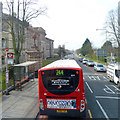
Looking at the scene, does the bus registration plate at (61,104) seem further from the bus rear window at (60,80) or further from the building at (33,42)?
the building at (33,42)

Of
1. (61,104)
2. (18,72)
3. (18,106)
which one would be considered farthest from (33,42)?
(61,104)

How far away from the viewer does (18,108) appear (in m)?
8.12

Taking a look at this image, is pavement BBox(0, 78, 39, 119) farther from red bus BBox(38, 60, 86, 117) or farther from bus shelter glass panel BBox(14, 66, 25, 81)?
bus shelter glass panel BBox(14, 66, 25, 81)

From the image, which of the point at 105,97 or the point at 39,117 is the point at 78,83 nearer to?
the point at 39,117

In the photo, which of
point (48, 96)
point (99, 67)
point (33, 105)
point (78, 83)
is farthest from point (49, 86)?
point (99, 67)

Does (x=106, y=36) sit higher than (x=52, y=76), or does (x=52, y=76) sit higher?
(x=106, y=36)

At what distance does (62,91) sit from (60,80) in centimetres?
54

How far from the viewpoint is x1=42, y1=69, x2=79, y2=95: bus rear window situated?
625 centimetres

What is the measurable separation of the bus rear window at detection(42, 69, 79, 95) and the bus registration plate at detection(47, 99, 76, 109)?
40 centimetres

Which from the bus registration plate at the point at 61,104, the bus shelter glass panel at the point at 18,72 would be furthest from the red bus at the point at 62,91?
the bus shelter glass panel at the point at 18,72

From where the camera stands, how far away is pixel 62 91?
6344 mm

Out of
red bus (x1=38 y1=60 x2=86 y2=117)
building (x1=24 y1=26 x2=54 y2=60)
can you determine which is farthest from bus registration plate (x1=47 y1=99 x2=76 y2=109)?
building (x1=24 y1=26 x2=54 y2=60)

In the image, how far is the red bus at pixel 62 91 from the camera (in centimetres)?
625

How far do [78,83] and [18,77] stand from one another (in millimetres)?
8869
